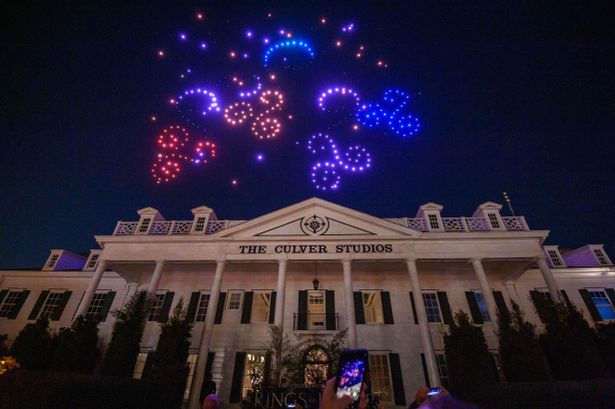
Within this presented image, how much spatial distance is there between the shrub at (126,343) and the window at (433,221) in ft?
54.8

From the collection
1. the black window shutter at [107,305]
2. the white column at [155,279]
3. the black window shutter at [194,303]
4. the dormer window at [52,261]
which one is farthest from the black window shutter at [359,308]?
the dormer window at [52,261]

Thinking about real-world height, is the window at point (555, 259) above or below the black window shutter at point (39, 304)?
above

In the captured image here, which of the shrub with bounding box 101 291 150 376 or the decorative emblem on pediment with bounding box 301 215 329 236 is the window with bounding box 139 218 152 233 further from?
the decorative emblem on pediment with bounding box 301 215 329 236

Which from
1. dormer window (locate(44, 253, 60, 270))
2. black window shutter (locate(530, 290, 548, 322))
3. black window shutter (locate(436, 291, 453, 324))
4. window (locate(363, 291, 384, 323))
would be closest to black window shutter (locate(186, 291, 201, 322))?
window (locate(363, 291, 384, 323))

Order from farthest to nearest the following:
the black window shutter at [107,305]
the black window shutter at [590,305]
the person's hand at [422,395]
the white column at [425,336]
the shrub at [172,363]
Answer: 1. the black window shutter at [107,305]
2. the black window shutter at [590,305]
3. the white column at [425,336]
4. the shrub at [172,363]
5. the person's hand at [422,395]

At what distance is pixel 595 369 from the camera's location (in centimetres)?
1127

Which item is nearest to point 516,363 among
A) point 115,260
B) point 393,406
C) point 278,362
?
point 393,406

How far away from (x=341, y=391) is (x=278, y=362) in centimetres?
1241

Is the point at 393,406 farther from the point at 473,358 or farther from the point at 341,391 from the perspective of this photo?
the point at 341,391

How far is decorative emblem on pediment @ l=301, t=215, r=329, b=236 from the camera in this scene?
56.6 feet

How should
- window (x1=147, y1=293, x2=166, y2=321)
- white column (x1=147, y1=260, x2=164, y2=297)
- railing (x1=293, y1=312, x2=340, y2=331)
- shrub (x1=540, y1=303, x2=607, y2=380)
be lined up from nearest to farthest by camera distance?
shrub (x1=540, y1=303, x2=607, y2=380) < white column (x1=147, y1=260, x2=164, y2=297) < railing (x1=293, y1=312, x2=340, y2=331) < window (x1=147, y1=293, x2=166, y2=321)

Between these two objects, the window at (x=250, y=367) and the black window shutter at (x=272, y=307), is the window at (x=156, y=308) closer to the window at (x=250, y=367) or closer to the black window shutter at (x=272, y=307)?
the window at (x=250, y=367)

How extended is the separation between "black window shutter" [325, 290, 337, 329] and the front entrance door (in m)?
0.22

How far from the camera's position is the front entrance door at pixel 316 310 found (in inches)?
653
